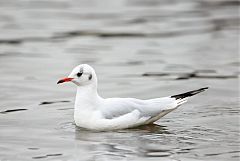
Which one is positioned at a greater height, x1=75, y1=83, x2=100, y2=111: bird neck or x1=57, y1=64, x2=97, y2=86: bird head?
x1=57, y1=64, x2=97, y2=86: bird head

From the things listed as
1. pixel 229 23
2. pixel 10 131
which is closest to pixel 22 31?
pixel 229 23

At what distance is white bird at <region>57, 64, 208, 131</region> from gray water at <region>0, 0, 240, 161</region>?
0.49 feet

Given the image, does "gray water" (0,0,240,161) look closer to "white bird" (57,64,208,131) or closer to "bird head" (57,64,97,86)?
"white bird" (57,64,208,131)

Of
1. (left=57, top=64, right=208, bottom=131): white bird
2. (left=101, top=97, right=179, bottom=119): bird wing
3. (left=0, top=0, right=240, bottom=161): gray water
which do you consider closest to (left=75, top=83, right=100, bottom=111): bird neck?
(left=57, top=64, right=208, bottom=131): white bird

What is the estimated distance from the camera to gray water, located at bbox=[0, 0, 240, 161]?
403 inches

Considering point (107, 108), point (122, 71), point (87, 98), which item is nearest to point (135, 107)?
point (107, 108)

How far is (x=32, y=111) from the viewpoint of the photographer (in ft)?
40.9

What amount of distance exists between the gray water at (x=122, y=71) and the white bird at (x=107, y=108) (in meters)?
0.15

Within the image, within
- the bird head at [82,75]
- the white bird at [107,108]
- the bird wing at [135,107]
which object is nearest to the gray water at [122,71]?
the white bird at [107,108]

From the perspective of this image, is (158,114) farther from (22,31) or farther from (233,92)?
(22,31)

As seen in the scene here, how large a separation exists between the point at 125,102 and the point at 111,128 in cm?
42

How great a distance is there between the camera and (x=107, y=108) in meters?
10.9

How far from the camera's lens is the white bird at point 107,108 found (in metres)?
10.8

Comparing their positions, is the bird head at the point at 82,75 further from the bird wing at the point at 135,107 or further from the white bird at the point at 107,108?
the bird wing at the point at 135,107
